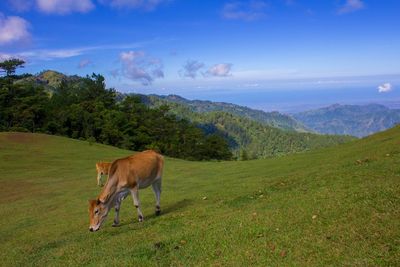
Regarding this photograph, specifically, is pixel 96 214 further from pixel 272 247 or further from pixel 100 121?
pixel 100 121

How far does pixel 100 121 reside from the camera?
98938 mm

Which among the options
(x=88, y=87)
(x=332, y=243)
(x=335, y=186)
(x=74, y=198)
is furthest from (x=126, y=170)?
(x=88, y=87)

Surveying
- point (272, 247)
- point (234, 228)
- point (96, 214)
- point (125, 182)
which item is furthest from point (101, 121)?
point (272, 247)

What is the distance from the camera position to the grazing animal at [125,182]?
14.1 m

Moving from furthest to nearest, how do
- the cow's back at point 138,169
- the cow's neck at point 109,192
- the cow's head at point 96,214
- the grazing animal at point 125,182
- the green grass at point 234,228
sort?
the cow's back at point 138,169
the cow's neck at point 109,192
the grazing animal at point 125,182
the cow's head at point 96,214
the green grass at point 234,228

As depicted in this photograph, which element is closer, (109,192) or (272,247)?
(272,247)

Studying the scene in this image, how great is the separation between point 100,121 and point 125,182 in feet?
283

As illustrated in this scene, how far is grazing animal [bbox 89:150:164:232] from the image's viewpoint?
46.1 feet

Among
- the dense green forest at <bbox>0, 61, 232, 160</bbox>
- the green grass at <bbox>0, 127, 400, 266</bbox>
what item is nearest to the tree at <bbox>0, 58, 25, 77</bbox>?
the dense green forest at <bbox>0, 61, 232, 160</bbox>

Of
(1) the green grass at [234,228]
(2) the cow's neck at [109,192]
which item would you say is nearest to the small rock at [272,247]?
(1) the green grass at [234,228]

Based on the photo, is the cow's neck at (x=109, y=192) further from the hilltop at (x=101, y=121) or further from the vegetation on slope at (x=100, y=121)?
the vegetation on slope at (x=100, y=121)

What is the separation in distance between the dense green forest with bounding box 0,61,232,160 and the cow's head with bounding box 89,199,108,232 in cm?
7076

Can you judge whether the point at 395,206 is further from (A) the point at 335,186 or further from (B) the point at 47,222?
(B) the point at 47,222

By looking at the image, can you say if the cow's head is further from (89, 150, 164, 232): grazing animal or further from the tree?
A: the tree
